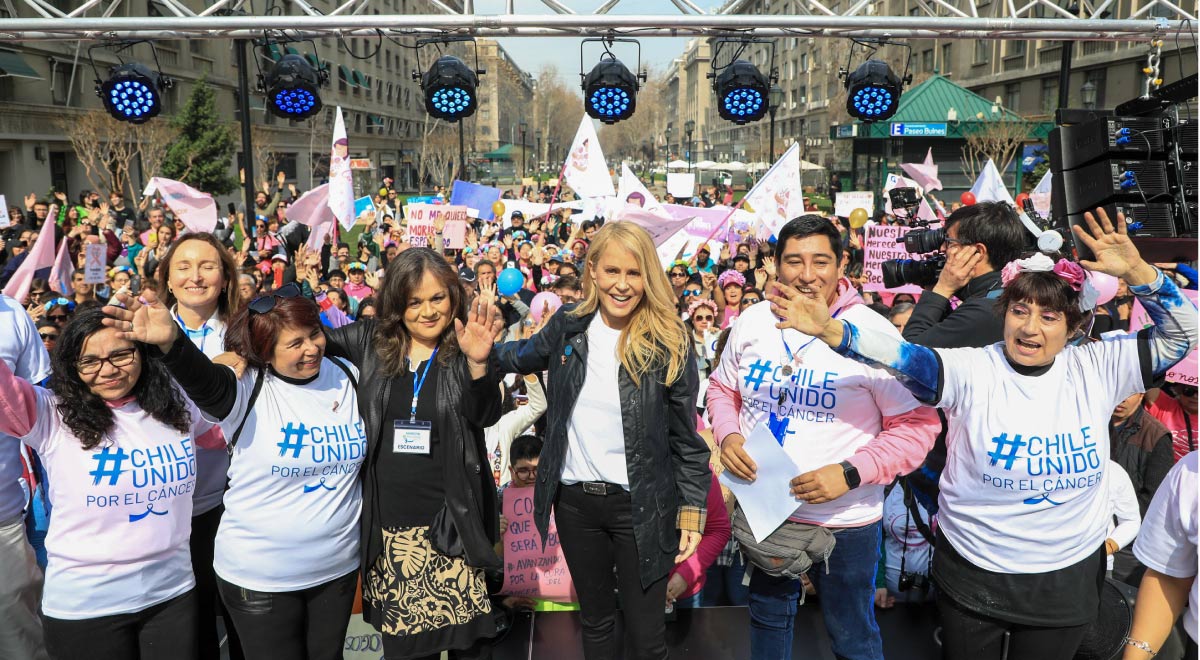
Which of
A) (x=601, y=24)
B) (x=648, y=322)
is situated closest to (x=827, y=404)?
(x=648, y=322)

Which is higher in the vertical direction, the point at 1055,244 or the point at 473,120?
the point at 473,120

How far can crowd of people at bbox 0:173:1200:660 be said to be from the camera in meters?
2.51

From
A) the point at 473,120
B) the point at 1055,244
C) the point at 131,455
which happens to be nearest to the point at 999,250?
the point at 1055,244

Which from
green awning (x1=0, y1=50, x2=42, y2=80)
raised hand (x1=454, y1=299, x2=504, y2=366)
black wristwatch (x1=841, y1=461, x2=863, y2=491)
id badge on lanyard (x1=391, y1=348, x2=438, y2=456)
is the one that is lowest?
black wristwatch (x1=841, y1=461, x2=863, y2=491)

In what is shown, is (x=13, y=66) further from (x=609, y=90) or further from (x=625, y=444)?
(x=625, y=444)

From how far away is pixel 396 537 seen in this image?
2811 millimetres

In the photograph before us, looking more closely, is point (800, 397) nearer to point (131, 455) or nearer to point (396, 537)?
point (396, 537)

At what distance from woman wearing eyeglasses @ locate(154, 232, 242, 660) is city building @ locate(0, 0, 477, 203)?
3269 millimetres

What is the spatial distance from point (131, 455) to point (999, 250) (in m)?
3.33

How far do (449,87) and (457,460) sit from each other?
5.64 m

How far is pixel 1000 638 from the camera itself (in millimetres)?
2580

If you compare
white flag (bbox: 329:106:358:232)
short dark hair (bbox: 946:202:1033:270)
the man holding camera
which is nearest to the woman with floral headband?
the man holding camera

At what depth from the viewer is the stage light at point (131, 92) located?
738 centimetres

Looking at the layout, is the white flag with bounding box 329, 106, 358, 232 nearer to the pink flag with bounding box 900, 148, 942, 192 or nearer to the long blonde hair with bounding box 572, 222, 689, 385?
the long blonde hair with bounding box 572, 222, 689, 385
